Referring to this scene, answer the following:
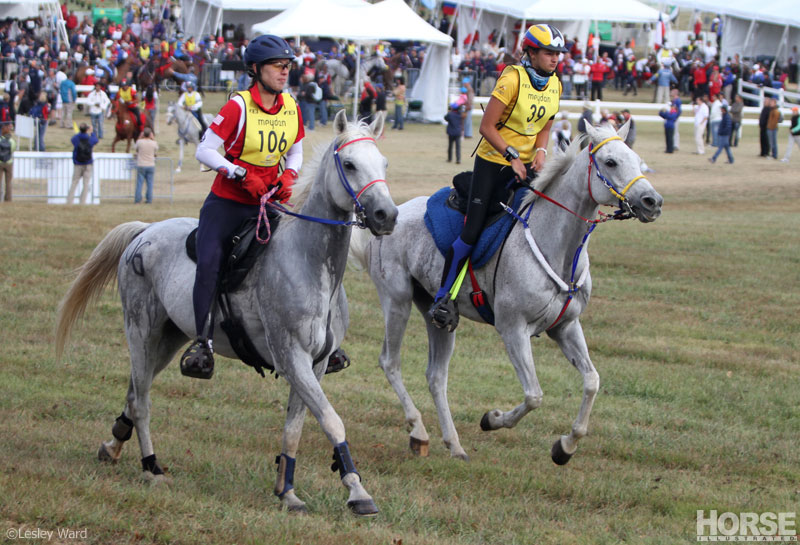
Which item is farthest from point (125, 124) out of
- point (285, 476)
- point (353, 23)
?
point (285, 476)

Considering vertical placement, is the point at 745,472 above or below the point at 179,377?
above

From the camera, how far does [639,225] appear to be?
2277 cm

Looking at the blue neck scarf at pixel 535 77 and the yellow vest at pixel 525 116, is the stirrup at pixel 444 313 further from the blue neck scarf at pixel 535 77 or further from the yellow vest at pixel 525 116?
the blue neck scarf at pixel 535 77

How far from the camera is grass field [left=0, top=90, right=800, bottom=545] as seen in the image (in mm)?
6145

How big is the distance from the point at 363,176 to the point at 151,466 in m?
2.71

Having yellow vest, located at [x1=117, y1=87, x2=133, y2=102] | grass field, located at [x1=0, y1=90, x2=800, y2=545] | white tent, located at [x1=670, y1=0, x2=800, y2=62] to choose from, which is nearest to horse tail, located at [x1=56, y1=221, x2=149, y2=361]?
grass field, located at [x1=0, y1=90, x2=800, y2=545]

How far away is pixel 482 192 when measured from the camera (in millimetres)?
8242

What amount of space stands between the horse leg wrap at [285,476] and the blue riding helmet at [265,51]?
8.64 feet

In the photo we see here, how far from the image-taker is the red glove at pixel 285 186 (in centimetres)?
687

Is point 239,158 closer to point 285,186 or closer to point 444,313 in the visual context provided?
point 285,186

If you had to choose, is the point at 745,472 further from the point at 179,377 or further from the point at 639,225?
the point at 639,225

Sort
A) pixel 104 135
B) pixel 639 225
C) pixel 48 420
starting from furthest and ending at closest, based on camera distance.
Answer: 1. pixel 104 135
2. pixel 639 225
3. pixel 48 420

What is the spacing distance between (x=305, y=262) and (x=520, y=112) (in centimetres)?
270

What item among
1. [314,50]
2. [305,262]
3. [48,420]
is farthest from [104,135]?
[305,262]
